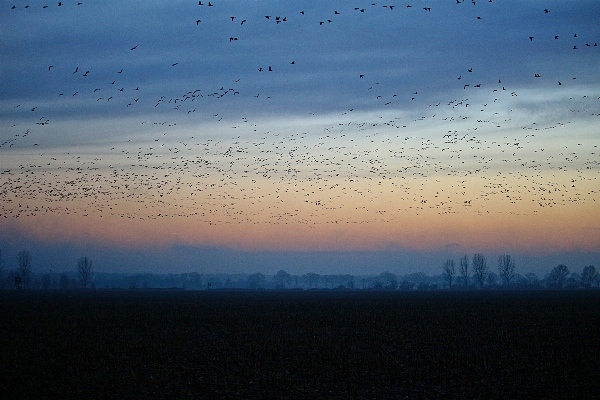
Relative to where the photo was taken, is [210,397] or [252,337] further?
[252,337]

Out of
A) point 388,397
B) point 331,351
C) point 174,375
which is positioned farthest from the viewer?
point 331,351

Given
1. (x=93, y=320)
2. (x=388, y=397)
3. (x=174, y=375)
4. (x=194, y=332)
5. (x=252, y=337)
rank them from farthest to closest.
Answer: (x=93, y=320) < (x=194, y=332) < (x=252, y=337) < (x=174, y=375) < (x=388, y=397)

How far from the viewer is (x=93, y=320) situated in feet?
149

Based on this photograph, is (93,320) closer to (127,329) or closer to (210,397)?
(127,329)

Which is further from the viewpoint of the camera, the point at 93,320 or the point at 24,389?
the point at 93,320

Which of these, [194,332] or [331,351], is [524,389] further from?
[194,332]

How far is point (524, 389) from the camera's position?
19.7m

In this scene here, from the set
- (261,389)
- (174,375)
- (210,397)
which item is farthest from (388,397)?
(174,375)

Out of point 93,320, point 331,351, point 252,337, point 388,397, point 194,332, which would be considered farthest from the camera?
point 93,320

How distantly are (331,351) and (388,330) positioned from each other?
34.9 ft

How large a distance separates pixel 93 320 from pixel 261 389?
30.2 metres

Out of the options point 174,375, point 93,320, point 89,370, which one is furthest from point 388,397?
point 93,320

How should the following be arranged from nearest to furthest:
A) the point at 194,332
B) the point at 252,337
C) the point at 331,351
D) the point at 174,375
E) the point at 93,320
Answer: the point at 174,375
the point at 331,351
the point at 252,337
the point at 194,332
the point at 93,320

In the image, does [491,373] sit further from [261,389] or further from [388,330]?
[388,330]
